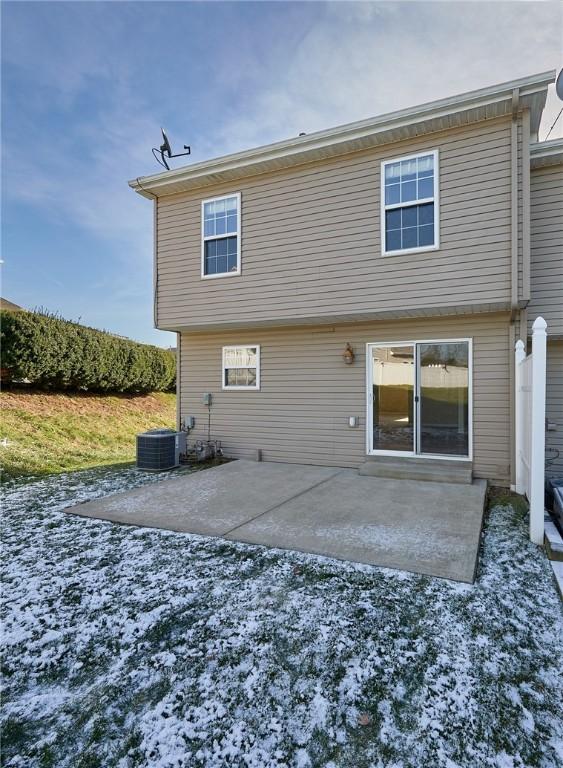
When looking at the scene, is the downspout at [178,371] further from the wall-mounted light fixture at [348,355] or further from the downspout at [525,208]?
the downspout at [525,208]

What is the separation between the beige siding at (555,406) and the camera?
626 centimetres

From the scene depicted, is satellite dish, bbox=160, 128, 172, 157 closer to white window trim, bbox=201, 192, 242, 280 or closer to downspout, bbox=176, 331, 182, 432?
white window trim, bbox=201, 192, 242, 280

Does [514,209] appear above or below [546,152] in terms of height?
below

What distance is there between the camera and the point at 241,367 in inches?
320

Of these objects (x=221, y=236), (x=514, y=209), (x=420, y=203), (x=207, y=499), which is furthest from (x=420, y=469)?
(x=221, y=236)

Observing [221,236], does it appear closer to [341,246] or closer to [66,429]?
[341,246]

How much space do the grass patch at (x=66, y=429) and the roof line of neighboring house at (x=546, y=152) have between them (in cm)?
919

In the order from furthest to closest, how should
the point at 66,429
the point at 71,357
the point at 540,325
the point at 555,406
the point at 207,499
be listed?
1. the point at 71,357
2. the point at 66,429
3. the point at 555,406
4. the point at 207,499
5. the point at 540,325

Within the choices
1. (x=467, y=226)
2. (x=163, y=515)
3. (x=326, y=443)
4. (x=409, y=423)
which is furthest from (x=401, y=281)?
(x=163, y=515)

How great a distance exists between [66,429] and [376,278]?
25.8 ft

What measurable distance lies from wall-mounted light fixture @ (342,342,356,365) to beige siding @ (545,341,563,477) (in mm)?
3126

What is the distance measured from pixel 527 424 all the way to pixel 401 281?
2640 mm

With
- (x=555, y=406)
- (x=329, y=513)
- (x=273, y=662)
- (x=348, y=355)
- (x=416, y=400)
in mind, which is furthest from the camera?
(x=348, y=355)

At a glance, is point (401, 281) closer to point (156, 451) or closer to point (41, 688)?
point (156, 451)
